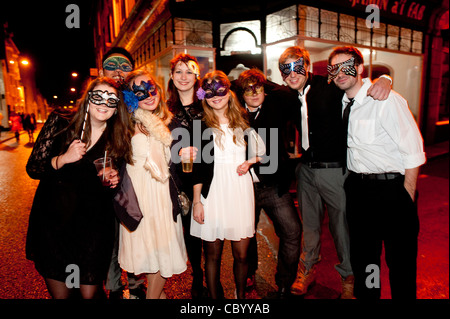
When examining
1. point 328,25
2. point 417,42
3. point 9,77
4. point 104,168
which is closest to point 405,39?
point 417,42

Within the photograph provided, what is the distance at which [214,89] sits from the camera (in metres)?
2.53

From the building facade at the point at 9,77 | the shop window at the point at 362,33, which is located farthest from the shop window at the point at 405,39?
the building facade at the point at 9,77

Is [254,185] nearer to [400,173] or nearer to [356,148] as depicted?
[356,148]

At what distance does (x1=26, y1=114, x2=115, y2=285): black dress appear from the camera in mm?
1982

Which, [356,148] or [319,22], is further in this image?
[319,22]

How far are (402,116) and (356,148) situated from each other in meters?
0.43

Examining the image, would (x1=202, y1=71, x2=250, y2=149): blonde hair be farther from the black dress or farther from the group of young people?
the black dress

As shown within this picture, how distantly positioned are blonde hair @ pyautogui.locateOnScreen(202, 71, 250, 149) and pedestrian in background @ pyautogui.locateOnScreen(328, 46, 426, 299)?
927 mm

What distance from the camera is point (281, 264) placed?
2912mm

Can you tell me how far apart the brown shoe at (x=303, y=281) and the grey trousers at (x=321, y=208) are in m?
0.06

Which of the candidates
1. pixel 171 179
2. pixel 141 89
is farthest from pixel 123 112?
pixel 171 179

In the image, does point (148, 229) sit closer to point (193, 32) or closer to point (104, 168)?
point (104, 168)

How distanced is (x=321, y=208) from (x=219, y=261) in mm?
1254

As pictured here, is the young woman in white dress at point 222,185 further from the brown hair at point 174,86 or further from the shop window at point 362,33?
the shop window at point 362,33
